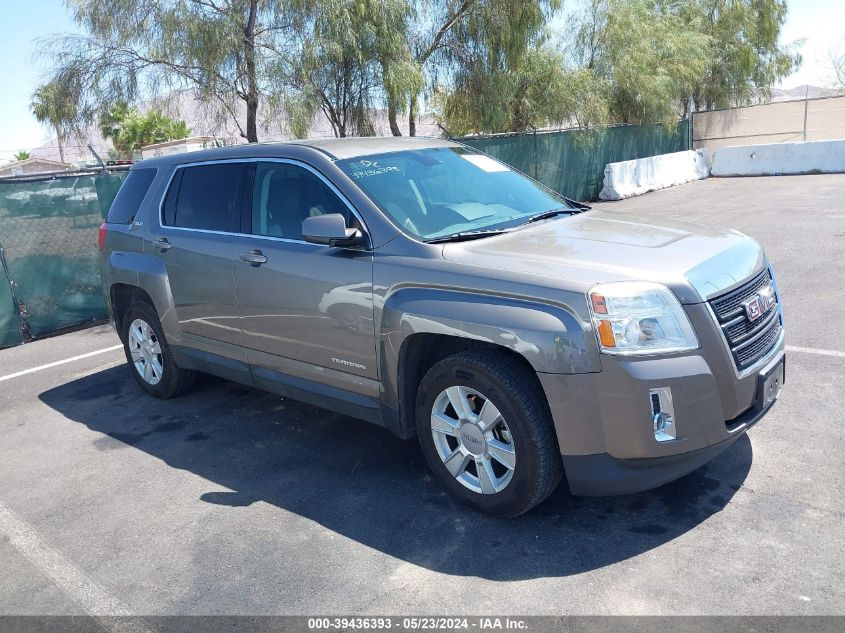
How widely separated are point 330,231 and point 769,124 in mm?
28600

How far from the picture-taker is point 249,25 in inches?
522

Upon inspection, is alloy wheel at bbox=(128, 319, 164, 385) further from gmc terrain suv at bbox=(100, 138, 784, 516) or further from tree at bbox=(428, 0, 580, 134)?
tree at bbox=(428, 0, 580, 134)

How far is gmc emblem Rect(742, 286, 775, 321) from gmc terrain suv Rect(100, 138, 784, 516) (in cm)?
1

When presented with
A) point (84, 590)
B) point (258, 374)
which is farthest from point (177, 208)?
point (84, 590)

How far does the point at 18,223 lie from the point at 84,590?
21.7 feet

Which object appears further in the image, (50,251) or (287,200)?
(50,251)

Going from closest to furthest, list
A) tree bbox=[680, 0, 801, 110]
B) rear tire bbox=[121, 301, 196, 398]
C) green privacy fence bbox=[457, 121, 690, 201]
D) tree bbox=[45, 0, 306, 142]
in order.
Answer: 1. rear tire bbox=[121, 301, 196, 398]
2. tree bbox=[45, 0, 306, 142]
3. green privacy fence bbox=[457, 121, 690, 201]
4. tree bbox=[680, 0, 801, 110]

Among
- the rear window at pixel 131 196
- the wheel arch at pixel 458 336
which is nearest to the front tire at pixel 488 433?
the wheel arch at pixel 458 336

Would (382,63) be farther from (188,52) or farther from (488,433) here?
(488,433)

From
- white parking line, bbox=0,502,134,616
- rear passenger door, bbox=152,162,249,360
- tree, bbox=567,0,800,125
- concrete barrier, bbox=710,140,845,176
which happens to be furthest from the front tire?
concrete barrier, bbox=710,140,845,176

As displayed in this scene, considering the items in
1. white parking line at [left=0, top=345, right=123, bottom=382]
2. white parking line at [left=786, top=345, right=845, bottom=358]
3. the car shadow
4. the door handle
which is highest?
the door handle

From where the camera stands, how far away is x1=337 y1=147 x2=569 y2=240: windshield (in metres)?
4.40

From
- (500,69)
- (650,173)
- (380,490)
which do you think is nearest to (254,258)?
(380,490)

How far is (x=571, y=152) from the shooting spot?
1900cm
